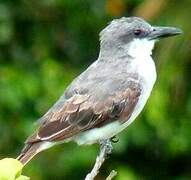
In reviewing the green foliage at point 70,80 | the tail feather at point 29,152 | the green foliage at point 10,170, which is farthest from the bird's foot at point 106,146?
the green foliage at point 70,80

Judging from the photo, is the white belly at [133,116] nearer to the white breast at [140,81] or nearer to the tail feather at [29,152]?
the white breast at [140,81]

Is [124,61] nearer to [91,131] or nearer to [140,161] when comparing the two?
[91,131]

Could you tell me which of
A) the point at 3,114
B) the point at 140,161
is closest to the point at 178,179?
the point at 140,161

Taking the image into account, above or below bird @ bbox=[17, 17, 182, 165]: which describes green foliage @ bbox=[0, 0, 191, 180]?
below

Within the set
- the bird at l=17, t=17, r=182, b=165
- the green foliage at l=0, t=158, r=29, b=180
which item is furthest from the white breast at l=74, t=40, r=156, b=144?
the green foliage at l=0, t=158, r=29, b=180

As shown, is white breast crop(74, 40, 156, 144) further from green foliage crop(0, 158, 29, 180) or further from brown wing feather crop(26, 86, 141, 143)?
green foliage crop(0, 158, 29, 180)

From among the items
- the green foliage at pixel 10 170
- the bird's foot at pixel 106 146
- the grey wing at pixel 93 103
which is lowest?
the bird's foot at pixel 106 146

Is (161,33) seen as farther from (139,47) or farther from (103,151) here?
(103,151)
